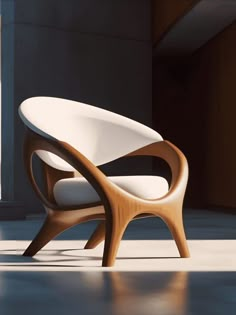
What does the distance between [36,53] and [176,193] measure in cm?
470

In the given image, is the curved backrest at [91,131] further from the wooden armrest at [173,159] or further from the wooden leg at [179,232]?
the wooden leg at [179,232]

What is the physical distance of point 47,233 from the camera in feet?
11.2

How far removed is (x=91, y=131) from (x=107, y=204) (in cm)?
77

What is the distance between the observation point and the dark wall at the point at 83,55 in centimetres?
755

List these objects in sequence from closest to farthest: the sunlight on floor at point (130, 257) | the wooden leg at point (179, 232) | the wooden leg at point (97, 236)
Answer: the sunlight on floor at point (130, 257)
the wooden leg at point (179, 232)
the wooden leg at point (97, 236)

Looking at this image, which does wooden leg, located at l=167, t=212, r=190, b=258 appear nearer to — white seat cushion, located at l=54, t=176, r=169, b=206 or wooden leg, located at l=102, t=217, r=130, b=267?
white seat cushion, located at l=54, t=176, r=169, b=206

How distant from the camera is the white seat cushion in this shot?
3.15 metres

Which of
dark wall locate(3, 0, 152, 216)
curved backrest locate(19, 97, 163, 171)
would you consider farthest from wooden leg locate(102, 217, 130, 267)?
dark wall locate(3, 0, 152, 216)

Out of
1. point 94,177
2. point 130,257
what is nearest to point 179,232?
point 130,257

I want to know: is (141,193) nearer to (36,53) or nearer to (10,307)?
(10,307)

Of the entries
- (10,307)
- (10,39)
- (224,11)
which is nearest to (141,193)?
(10,307)

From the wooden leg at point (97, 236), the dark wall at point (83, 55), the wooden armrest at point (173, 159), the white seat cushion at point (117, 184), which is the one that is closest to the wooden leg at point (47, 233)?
the white seat cushion at point (117, 184)

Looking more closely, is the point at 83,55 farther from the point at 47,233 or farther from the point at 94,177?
the point at 94,177

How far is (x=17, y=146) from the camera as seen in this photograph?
293 inches
